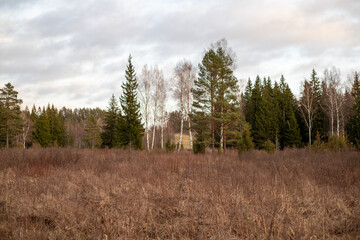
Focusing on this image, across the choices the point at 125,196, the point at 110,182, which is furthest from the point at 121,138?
the point at 125,196

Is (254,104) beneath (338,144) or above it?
above

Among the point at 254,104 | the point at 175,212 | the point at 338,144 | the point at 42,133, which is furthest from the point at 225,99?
the point at 42,133

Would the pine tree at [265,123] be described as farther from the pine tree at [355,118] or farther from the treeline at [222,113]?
the pine tree at [355,118]

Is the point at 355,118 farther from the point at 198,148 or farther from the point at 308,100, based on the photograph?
the point at 198,148

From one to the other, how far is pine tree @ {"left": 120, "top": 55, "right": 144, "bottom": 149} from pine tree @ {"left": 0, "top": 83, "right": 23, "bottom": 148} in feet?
61.8

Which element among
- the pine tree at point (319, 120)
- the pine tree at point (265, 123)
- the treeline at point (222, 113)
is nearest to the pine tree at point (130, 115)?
the treeline at point (222, 113)

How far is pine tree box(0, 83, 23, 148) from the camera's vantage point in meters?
32.7

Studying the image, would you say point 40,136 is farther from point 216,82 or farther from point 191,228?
point 191,228

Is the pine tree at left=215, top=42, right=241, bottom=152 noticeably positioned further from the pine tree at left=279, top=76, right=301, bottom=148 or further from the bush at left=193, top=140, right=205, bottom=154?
the pine tree at left=279, top=76, right=301, bottom=148

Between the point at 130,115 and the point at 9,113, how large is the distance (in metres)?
20.0

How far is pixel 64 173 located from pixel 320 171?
8509mm

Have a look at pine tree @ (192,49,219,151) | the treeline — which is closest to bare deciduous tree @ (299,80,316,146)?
the treeline

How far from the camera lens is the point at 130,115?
26.5 m

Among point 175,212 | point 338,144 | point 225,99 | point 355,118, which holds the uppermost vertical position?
point 225,99
